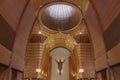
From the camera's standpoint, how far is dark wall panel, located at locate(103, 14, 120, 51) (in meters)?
3.42

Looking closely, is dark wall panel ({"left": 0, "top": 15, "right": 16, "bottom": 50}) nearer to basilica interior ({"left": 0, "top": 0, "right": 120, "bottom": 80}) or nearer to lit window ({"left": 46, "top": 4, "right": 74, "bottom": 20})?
basilica interior ({"left": 0, "top": 0, "right": 120, "bottom": 80})

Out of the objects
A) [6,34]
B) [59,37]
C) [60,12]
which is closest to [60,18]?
[60,12]

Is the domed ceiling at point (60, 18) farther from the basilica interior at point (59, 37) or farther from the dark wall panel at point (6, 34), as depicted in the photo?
the dark wall panel at point (6, 34)

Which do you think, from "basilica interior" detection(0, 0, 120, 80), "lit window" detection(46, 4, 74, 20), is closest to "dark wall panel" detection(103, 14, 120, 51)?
"basilica interior" detection(0, 0, 120, 80)

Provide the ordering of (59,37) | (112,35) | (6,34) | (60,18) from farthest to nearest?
(60,18)
(59,37)
(6,34)
(112,35)

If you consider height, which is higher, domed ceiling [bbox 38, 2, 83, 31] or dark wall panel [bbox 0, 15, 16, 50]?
domed ceiling [bbox 38, 2, 83, 31]

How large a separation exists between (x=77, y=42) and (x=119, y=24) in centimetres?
979

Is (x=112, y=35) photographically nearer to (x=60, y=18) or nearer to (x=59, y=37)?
(x=59, y=37)

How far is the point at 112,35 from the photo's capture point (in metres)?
3.87

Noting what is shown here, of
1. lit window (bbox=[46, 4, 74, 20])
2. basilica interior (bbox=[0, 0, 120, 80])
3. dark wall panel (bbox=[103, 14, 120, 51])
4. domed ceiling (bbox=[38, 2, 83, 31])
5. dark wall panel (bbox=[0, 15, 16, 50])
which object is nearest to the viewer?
dark wall panel (bbox=[103, 14, 120, 51])

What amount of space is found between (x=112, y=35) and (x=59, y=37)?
1015 centimetres

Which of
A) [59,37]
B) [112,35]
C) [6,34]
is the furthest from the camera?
[59,37]

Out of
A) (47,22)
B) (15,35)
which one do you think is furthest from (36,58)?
(15,35)

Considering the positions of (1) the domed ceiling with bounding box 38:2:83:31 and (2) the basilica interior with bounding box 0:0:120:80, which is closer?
(2) the basilica interior with bounding box 0:0:120:80
